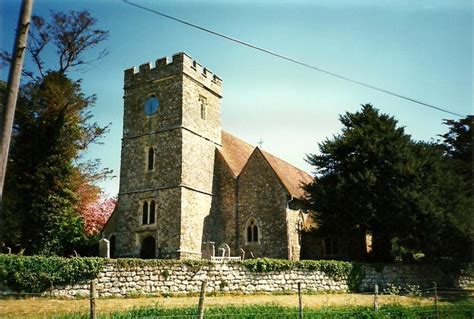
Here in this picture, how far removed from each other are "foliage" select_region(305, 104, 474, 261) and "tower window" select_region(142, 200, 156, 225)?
31.3 ft

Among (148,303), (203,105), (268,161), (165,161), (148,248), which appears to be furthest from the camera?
(203,105)

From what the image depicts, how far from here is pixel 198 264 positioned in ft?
61.1

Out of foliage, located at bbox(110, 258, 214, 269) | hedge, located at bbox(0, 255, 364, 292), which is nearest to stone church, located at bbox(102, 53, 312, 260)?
foliage, located at bbox(110, 258, 214, 269)

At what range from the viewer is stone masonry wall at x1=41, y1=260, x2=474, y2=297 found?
16844mm

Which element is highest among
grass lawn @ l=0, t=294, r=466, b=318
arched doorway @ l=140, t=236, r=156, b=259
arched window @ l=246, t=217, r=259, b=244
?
arched window @ l=246, t=217, r=259, b=244

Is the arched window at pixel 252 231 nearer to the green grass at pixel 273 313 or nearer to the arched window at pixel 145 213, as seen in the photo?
the arched window at pixel 145 213

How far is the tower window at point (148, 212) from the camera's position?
25.7 meters

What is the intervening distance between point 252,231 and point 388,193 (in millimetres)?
8718

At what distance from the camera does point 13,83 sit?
664 centimetres

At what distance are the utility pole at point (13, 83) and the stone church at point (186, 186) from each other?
18110 millimetres

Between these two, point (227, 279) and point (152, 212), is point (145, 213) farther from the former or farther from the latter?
point (227, 279)

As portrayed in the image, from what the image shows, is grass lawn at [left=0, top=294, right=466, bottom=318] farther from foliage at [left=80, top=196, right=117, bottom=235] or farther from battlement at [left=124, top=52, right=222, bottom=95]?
foliage at [left=80, top=196, right=117, bottom=235]

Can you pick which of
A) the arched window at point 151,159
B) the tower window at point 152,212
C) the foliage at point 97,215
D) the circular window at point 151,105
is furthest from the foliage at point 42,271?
the foliage at point 97,215

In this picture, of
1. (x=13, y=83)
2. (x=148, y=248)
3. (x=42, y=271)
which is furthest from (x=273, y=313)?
(x=148, y=248)
